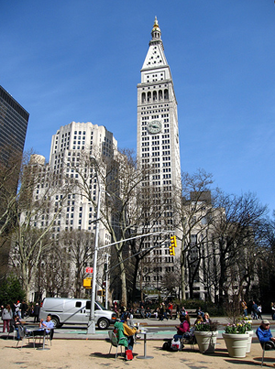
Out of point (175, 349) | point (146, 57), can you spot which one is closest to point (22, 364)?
point (175, 349)

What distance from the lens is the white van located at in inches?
744

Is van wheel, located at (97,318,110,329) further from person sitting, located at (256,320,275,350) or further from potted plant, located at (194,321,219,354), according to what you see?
person sitting, located at (256,320,275,350)

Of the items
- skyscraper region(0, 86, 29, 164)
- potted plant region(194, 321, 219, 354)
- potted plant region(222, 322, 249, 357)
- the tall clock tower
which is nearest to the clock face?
the tall clock tower

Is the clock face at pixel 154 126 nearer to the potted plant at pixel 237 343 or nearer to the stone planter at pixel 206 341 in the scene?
the stone planter at pixel 206 341

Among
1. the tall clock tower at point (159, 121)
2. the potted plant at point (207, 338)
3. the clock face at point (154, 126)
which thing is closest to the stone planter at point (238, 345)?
the potted plant at point (207, 338)

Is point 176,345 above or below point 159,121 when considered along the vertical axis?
below

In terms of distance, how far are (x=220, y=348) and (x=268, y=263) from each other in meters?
30.2

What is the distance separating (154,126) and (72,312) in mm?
91576

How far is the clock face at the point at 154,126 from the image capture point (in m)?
104

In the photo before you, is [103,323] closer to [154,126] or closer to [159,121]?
[154,126]

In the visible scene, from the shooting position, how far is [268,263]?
37.1 meters

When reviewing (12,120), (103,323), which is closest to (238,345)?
(103,323)

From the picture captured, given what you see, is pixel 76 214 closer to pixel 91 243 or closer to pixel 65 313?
pixel 91 243

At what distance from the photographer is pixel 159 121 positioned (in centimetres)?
10569
